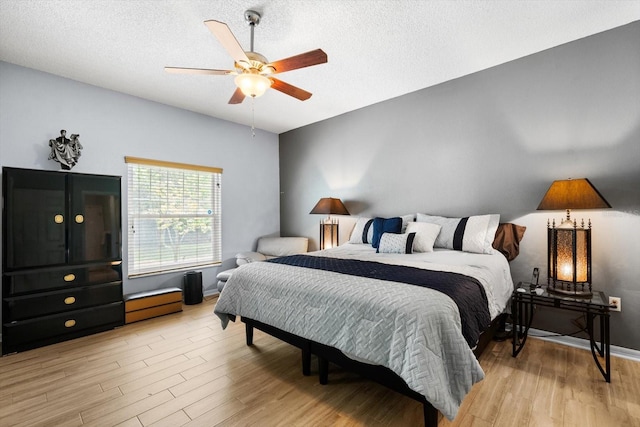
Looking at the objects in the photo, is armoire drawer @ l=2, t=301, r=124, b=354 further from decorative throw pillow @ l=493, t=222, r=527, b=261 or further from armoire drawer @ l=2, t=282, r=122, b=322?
decorative throw pillow @ l=493, t=222, r=527, b=261

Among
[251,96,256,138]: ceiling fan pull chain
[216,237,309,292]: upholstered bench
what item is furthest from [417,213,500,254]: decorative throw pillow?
[251,96,256,138]: ceiling fan pull chain

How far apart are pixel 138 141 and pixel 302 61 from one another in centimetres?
275

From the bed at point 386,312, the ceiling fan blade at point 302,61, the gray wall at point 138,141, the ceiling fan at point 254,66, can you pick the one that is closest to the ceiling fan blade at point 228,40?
the ceiling fan at point 254,66

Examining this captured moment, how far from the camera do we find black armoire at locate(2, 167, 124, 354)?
8.38 feet

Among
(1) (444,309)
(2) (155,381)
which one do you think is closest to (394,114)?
(1) (444,309)

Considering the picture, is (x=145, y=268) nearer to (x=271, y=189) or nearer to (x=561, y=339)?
(x=271, y=189)

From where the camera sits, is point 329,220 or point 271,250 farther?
point 271,250

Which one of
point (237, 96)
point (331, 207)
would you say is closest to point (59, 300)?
point (237, 96)

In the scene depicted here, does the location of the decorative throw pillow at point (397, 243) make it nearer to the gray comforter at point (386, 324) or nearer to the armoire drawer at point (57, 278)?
the gray comforter at point (386, 324)

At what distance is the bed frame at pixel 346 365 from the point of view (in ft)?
4.89

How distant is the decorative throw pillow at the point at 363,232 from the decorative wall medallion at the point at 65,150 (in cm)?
329

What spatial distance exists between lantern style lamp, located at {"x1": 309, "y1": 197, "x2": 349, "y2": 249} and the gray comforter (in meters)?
1.96

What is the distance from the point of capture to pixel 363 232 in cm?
369

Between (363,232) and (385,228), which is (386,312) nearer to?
(385,228)
